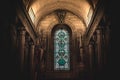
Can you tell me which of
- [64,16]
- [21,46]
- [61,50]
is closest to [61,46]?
[61,50]

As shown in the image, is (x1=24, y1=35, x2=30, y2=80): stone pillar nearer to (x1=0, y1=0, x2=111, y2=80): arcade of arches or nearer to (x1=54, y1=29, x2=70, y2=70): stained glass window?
(x1=0, y1=0, x2=111, y2=80): arcade of arches

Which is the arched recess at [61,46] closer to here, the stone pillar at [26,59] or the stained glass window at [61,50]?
the stained glass window at [61,50]

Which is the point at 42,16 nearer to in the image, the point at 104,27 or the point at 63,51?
the point at 63,51

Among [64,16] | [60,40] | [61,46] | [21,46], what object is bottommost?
[21,46]

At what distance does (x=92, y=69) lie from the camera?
28.2 meters

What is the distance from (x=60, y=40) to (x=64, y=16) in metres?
2.43

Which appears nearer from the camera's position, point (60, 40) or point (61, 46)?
point (61, 46)

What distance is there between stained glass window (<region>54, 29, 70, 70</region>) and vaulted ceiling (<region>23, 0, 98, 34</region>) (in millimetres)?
1080

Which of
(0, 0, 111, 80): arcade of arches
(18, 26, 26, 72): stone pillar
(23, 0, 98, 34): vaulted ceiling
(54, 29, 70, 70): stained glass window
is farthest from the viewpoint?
(54, 29, 70, 70): stained glass window

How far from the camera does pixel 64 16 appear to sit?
32.5 m

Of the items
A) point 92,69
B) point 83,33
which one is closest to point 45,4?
point 83,33

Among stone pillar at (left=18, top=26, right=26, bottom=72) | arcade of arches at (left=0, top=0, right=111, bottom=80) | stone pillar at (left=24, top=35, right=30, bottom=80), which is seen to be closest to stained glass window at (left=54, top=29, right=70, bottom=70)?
arcade of arches at (left=0, top=0, right=111, bottom=80)

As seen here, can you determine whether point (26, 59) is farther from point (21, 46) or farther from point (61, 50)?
point (61, 50)

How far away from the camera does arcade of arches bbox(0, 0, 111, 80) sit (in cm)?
2677
